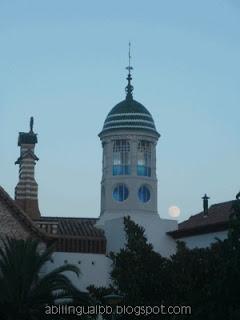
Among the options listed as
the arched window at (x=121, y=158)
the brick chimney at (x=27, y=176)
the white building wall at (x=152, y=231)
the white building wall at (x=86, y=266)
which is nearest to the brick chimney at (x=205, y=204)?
the white building wall at (x=152, y=231)

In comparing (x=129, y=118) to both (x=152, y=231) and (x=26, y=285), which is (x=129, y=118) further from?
(x=26, y=285)

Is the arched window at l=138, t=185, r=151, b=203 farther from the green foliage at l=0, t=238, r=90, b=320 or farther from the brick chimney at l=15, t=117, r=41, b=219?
the green foliage at l=0, t=238, r=90, b=320

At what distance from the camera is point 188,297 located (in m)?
26.5

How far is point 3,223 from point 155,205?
39.1ft

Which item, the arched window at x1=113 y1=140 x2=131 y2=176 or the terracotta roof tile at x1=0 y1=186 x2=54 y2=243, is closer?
the terracotta roof tile at x1=0 y1=186 x2=54 y2=243

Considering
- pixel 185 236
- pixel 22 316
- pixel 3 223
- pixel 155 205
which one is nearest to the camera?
pixel 22 316

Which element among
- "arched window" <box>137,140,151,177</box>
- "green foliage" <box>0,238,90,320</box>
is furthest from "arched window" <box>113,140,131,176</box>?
"green foliage" <box>0,238,90,320</box>

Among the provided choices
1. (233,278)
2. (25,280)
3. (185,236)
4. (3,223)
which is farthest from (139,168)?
(233,278)

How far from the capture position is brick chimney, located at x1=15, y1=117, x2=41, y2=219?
139 feet

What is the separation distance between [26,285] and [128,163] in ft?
58.4

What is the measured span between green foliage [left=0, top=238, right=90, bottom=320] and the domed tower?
15.4 metres

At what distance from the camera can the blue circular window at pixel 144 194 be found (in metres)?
45.7

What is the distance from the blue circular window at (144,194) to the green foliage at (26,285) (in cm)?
1579

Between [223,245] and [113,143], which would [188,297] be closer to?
[223,245]
